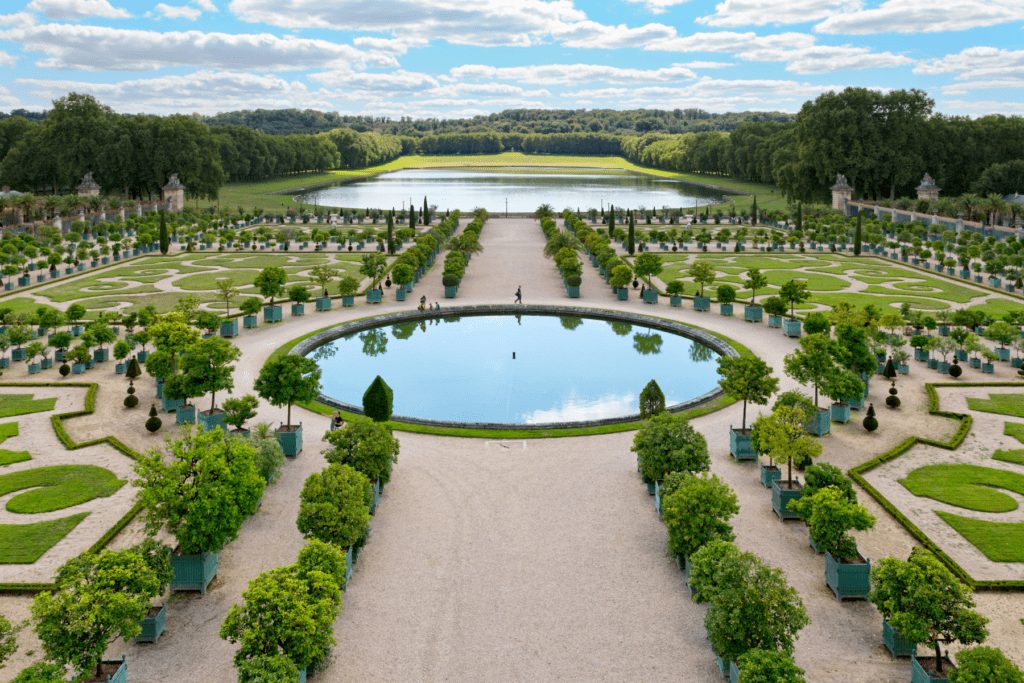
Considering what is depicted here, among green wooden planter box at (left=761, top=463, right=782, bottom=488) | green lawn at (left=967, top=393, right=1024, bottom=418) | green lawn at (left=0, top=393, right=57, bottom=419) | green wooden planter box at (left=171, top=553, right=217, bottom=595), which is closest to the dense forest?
green lawn at (left=967, top=393, right=1024, bottom=418)

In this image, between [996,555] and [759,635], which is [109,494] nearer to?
[759,635]

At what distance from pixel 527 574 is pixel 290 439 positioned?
9424 mm

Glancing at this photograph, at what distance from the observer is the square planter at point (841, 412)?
24.7m

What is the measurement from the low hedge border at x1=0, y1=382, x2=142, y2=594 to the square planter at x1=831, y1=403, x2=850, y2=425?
69.0 feet

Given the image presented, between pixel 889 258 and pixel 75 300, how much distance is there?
59.9 m

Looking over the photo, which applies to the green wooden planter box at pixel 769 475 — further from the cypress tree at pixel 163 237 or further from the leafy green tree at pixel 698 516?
the cypress tree at pixel 163 237

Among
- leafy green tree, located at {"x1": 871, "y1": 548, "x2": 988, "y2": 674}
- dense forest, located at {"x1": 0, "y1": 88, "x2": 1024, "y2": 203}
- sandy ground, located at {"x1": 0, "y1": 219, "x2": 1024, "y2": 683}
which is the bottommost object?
sandy ground, located at {"x1": 0, "y1": 219, "x2": 1024, "y2": 683}

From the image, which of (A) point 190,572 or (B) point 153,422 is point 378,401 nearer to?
(B) point 153,422

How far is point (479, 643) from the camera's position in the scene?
13.5 metres

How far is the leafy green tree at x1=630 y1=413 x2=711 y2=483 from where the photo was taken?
Result: 18.7 metres

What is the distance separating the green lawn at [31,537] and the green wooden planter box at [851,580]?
1700 cm

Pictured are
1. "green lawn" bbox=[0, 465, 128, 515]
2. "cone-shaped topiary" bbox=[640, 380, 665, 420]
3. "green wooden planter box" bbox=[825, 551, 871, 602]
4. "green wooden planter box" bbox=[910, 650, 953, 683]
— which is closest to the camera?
"green wooden planter box" bbox=[910, 650, 953, 683]

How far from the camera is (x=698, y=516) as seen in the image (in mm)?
15367

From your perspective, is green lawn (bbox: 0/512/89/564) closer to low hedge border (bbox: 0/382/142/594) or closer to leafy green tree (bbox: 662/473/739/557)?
low hedge border (bbox: 0/382/142/594)
